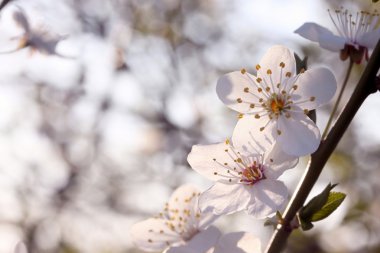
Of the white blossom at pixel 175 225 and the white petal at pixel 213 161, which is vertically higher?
the white petal at pixel 213 161

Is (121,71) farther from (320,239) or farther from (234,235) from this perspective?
(234,235)

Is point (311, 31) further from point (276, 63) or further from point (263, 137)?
point (263, 137)

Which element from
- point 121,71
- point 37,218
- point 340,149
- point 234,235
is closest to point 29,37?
point 234,235

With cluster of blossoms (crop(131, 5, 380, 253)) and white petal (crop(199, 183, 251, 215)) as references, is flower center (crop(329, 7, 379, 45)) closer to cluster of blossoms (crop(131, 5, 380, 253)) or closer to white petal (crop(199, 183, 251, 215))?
cluster of blossoms (crop(131, 5, 380, 253))

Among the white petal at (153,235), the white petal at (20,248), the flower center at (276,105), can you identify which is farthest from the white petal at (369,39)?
the white petal at (20,248)

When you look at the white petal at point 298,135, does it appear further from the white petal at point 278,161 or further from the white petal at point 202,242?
the white petal at point 202,242

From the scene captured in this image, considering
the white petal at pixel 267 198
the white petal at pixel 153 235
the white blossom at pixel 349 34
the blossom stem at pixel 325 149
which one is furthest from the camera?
the white petal at pixel 153 235

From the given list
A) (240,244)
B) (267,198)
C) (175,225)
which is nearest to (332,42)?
(267,198)

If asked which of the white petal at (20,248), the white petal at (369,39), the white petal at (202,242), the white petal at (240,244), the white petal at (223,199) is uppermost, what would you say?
the white petal at (369,39)
